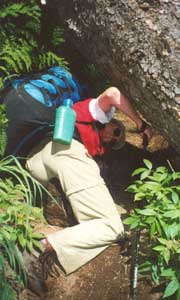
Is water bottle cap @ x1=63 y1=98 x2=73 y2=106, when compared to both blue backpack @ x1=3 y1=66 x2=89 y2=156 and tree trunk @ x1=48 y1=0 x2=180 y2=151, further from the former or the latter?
tree trunk @ x1=48 y1=0 x2=180 y2=151

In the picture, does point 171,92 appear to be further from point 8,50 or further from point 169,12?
point 8,50

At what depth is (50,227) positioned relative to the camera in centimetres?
521

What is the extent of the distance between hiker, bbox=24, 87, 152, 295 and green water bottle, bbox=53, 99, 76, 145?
13 cm

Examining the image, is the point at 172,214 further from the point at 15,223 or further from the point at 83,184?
the point at 15,223

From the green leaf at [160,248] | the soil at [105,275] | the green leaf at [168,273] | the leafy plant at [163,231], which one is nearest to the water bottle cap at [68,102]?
the soil at [105,275]

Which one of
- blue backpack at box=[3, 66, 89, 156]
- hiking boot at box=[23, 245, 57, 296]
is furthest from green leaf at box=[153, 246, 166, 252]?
blue backpack at box=[3, 66, 89, 156]

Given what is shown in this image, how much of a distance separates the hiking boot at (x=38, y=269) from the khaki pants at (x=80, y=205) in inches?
4.2

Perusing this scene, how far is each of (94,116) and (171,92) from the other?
3.23 feet

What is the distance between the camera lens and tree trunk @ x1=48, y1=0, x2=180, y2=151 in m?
4.38

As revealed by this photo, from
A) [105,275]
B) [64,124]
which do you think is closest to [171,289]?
[105,275]

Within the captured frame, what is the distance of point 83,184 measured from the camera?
4.84m

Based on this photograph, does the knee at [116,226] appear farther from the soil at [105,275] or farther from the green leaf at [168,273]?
the green leaf at [168,273]

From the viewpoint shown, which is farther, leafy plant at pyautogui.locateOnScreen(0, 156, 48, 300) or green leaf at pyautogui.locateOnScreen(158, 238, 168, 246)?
leafy plant at pyautogui.locateOnScreen(0, 156, 48, 300)

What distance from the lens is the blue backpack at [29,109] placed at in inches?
193
